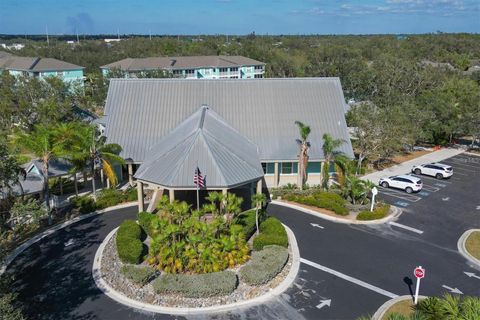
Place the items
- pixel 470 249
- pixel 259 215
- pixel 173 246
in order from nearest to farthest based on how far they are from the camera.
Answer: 1. pixel 173 246
2. pixel 470 249
3. pixel 259 215

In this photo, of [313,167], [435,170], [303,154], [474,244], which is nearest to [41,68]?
[313,167]

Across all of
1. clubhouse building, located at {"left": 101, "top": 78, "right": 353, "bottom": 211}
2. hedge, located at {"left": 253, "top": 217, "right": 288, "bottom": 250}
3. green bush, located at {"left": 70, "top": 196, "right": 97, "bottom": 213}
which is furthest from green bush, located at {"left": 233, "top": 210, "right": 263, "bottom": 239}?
green bush, located at {"left": 70, "top": 196, "right": 97, "bottom": 213}

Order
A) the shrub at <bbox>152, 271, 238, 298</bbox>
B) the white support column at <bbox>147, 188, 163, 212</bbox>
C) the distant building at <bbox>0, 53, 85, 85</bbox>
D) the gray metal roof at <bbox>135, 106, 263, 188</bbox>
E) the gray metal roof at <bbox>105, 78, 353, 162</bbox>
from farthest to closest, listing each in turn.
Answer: the distant building at <bbox>0, 53, 85, 85</bbox> → the gray metal roof at <bbox>105, 78, 353, 162</bbox> → the white support column at <bbox>147, 188, 163, 212</bbox> → the gray metal roof at <bbox>135, 106, 263, 188</bbox> → the shrub at <bbox>152, 271, 238, 298</bbox>

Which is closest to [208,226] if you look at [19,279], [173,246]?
[173,246]

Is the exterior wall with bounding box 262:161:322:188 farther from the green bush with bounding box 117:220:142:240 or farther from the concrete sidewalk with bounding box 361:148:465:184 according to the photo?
the green bush with bounding box 117:220:142:240

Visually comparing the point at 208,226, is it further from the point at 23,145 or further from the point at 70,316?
the point at 23,145

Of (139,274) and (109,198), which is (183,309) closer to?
(139,274)

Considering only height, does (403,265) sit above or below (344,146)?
below
